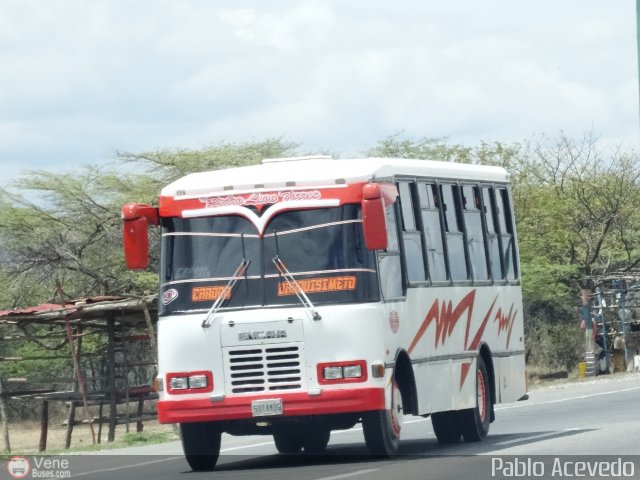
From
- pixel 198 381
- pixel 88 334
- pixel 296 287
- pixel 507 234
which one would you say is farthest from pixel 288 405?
pixel 88 334

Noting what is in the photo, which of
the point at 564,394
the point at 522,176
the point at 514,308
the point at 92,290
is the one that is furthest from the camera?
the point at 522,176

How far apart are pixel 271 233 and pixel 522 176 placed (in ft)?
117

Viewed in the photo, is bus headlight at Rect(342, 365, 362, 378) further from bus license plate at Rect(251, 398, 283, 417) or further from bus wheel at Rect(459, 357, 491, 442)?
bus wheel at Rect(459, 357, 491, 442)

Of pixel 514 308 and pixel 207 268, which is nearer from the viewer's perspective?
pixel 207 268

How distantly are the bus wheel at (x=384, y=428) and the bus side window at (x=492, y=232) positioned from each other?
13.2 ft

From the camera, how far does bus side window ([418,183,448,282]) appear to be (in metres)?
17.3

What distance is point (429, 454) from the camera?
1656 cm

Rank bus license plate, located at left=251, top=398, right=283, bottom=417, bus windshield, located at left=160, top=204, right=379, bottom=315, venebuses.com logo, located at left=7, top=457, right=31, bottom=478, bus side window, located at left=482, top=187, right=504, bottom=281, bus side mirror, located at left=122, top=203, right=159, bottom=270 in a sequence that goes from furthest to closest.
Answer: bus side window, located at left=482, top=187, right=504, bottom=281 < venebuses.com logo, located at left=7, top=457, right=31, bottom=478 < bus side mirror, located at left=122, top=203, right=159, bottom=270 < bus windshield, located at left=160, top=204, right=379, bottom=315 < bus license plate, located at left=251, top=398, right=283, bottom=417

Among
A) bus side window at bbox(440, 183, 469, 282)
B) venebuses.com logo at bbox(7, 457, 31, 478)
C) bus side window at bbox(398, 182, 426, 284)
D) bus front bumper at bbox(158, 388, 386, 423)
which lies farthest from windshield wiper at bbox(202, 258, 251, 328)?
bus side window at bbox(440, 183, 469, 282)

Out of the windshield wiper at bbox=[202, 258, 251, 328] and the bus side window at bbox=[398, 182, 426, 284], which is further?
the bus side window at bbox=[398, 182, 426, 284]

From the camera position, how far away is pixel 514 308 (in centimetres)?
2053

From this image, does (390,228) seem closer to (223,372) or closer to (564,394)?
(223,372)

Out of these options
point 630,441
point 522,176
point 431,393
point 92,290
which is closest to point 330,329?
point 431,393

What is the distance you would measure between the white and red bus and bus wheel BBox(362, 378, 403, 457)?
2cm
